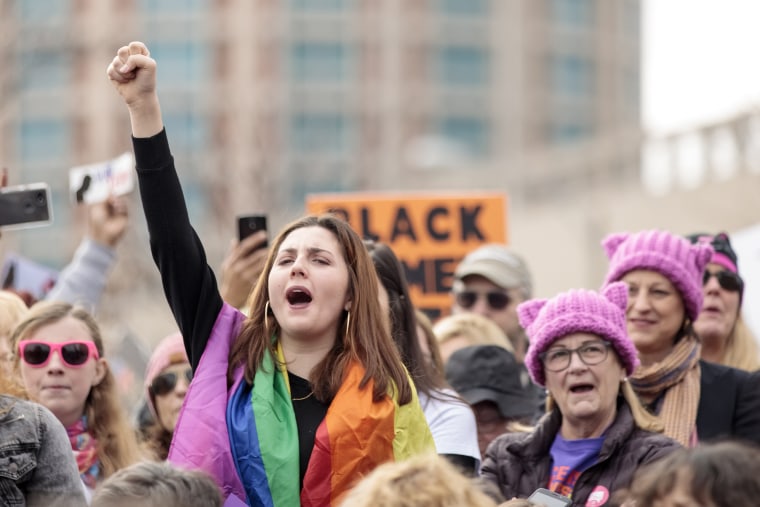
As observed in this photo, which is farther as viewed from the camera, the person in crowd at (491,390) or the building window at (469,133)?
the building window at (469,133)

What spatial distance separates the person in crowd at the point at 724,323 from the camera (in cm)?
609

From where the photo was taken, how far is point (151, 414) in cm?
645

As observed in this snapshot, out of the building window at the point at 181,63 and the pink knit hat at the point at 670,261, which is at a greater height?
the building window at the point at 181,63

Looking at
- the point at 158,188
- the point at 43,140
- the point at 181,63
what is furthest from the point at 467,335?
the point at 181,63

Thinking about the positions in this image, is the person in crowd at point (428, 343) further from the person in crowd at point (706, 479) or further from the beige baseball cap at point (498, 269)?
the person in crowd at point (706, 479)

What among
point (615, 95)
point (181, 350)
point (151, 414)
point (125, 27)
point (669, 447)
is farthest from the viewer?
point (615, 95)

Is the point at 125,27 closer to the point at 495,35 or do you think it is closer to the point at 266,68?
the point at 266,68

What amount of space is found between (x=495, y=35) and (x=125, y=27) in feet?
45.3

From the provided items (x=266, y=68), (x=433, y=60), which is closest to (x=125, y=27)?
(x=266, y=68)

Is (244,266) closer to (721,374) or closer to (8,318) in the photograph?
(8,318)

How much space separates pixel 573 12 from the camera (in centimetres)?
6231

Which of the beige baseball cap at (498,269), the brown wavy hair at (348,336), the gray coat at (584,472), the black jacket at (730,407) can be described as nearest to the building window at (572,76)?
the beige baseball cap at (498,269)

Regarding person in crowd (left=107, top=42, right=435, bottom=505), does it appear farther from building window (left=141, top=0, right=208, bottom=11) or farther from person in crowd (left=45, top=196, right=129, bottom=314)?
building window (left=141, top=0, right=208, bottom=11)

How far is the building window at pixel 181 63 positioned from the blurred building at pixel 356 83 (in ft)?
0.16
